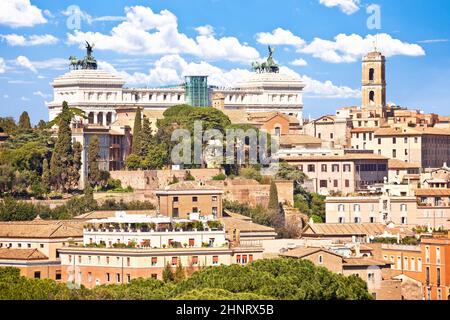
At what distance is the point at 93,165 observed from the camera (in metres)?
95.3

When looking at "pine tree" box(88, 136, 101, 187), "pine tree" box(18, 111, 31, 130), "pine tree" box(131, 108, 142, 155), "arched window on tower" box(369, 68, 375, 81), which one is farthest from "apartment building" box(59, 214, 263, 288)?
"arched window on tower" box(369, 68, 375, 81)

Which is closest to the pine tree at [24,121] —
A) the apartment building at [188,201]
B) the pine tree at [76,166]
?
the pine tree at [76,166]

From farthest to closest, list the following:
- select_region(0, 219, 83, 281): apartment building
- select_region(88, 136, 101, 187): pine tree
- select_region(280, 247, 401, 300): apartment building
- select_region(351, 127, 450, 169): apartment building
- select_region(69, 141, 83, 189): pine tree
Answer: select_region(351, 127, 450, 169): apartment building < select_region(88, 136, 101, 187): pine tree < select_region(69, 141, 83, 189): pine tree < select_region(0, 219, 83, 281): apartment building < select_region(280, 247, 401, 300): apartment building

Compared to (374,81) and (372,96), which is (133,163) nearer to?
(372,96)

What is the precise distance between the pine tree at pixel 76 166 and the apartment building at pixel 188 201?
1496 centimetres

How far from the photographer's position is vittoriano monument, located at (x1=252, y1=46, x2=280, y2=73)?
146m

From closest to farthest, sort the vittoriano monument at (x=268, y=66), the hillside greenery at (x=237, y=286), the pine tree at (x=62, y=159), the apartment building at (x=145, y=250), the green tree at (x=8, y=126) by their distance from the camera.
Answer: the hillside greenery at (x=237, y=286), the apartment building at (x=145, y=250), the pine tree at (x=62, y=159), the green tree at (x=8, y=126), the vittoriano monument at (x=268, y=66)

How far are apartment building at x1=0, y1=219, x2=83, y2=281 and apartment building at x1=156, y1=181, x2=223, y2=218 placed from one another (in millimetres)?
5802

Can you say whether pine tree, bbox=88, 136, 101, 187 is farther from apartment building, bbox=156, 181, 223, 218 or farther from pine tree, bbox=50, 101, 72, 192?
apartment building, bbox=156, 181, 223, 218

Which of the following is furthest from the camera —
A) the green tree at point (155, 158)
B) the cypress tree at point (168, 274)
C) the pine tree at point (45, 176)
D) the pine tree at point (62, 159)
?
the green tree at point (155, 158)

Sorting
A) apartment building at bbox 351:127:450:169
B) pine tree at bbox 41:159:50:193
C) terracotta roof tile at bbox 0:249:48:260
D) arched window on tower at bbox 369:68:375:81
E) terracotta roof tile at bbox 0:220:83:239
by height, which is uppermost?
arched window on tower at bbox 369:68:375:81

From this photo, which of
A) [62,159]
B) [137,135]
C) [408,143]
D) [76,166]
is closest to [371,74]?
Answer: [408,143]

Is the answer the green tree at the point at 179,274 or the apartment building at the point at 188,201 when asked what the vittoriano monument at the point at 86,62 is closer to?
the apartment building at the point at 188,201

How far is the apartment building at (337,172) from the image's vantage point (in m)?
104
